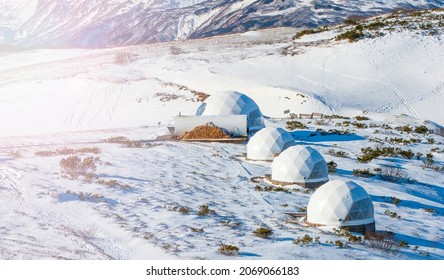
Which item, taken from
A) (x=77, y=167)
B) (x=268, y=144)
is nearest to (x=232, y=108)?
(x=268, y=144)

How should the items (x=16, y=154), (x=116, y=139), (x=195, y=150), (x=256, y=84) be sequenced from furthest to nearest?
1. (x=256, y=84)
2. (x=116, y=139)
3. (x=195, y=150)
4. (x=16, y=154)

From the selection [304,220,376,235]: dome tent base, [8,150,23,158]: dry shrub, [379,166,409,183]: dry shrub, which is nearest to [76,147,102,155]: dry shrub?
[8,150,23,158]: dry shrub

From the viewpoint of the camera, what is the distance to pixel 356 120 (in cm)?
6525

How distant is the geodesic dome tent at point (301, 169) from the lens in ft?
127

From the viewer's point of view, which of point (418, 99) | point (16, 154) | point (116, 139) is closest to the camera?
point (16, 154)

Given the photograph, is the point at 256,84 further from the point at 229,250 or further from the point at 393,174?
the point at 229,250

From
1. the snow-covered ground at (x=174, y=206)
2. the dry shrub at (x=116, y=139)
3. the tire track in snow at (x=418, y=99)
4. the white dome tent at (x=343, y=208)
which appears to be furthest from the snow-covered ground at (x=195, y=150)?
the dry shrub at (x=116, y=139)

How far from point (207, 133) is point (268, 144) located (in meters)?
9.25

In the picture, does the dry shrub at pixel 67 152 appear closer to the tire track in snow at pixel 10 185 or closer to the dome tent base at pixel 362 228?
the tire track in snow at pixel 10 185

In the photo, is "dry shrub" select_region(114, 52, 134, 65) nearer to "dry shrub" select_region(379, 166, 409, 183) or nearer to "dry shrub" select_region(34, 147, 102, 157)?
"dry shrub" select_region(34, 147, 102, 157)

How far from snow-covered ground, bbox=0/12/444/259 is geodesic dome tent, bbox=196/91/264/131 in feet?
12.6

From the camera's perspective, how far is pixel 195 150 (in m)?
49.1

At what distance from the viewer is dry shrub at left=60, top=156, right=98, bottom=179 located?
1502 inches

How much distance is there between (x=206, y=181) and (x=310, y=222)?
945 cm
